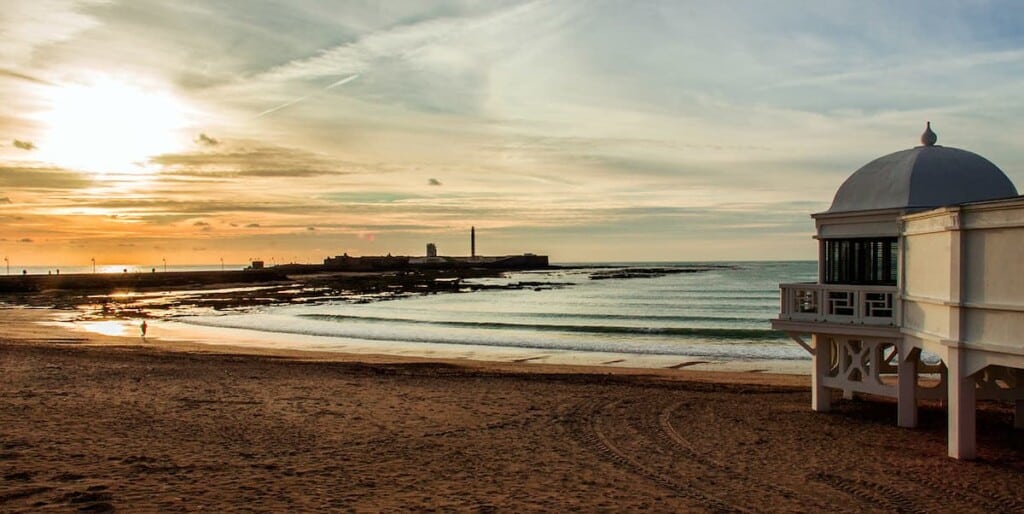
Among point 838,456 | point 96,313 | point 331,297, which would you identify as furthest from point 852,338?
point 331,297

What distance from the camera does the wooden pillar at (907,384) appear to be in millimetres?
13297

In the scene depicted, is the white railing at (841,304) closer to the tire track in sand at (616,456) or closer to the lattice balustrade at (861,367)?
the lattice balustrade at (861,367)

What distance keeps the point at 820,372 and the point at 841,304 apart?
5.24ft

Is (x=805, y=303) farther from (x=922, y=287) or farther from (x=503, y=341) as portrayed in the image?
(x=503, y=341)

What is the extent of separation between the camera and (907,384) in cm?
1359

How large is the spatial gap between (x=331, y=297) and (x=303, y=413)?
183 feet

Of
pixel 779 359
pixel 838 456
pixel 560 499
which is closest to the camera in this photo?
pixel 560 499

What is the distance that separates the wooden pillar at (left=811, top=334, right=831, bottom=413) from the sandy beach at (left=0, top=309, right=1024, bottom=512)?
554 millimetres

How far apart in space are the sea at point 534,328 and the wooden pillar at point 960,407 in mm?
15309

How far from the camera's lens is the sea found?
31.2m

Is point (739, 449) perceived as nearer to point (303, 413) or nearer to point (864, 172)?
point (864, 172)

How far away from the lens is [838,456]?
12039mm

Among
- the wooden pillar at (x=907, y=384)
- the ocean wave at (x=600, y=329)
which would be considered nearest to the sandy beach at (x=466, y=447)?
the wooden pillar at (x=907, y=384)

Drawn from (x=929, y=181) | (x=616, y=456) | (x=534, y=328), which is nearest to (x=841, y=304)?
(x=929, y=181)
